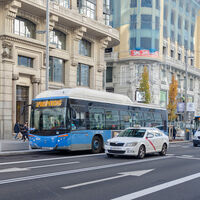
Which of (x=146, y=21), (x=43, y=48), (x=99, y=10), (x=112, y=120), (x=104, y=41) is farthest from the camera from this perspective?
(x=146, y=21)

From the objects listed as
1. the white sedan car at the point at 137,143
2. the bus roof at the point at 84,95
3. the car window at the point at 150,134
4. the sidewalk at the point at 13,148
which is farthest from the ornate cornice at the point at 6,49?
the car window at the point at 150,134

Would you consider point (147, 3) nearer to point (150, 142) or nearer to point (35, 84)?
point (35, 84)

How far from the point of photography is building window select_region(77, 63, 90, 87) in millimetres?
33188

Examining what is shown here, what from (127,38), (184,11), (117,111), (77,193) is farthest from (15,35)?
(184,11)

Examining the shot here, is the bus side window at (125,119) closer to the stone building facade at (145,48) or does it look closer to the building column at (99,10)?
the building column at (99,10)

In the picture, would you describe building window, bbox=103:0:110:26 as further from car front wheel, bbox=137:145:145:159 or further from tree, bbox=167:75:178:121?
car front wheel, bbox=137:145:145:159

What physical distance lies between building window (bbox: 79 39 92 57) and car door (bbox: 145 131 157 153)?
18409 millimetres

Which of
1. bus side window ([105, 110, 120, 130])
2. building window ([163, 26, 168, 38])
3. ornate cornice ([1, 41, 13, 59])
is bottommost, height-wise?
bus side window ([105, 110, 120, 130])

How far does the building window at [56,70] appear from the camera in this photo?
30112mm

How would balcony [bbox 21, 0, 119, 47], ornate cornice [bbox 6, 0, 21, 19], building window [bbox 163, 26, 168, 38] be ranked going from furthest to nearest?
building window [bbox 163, 26, 168, 38] → balcony [bbox 21, 0, 119, 47] → ornate cornice [bbox 6, 0, 21, 19]

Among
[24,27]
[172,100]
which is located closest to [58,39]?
[24,27]

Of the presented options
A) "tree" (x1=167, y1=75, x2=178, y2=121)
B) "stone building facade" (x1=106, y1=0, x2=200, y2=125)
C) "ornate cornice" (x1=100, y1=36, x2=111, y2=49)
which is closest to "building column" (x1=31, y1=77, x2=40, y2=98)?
"ornate cornice" (x1=100, y1=36, x2=111, y2=49)

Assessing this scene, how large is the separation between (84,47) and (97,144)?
55.9 feet

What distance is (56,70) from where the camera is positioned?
101ft
